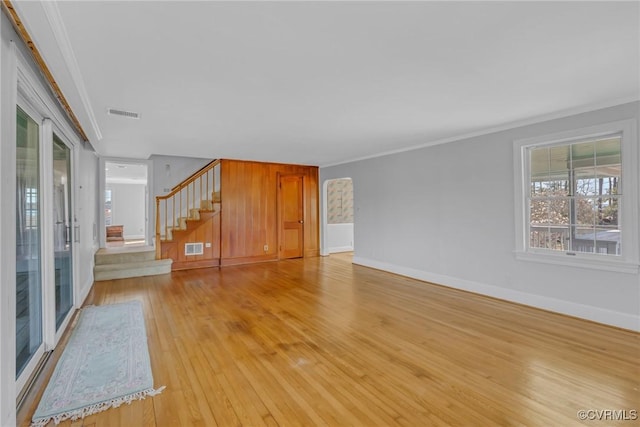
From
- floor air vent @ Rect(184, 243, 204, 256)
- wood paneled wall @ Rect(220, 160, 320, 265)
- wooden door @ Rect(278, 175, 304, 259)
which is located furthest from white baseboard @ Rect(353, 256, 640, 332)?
floor air vent @ Rect(184, 243, 204, 256)

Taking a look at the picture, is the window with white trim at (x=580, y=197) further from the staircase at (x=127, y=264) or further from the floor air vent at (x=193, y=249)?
the staircase at (x=127, y=264)

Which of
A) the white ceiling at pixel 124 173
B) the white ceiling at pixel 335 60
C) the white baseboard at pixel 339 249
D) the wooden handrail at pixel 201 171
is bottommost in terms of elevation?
the white baseboard at pixel 339 249

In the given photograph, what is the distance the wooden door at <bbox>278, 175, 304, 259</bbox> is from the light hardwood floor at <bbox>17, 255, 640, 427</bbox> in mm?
3410

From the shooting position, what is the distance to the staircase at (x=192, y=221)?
6.63 m

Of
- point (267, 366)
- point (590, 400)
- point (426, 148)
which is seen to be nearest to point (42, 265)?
point (267, 366)

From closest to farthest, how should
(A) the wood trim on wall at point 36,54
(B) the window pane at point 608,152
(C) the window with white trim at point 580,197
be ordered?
(A) the wood trim on wall at point 36,54 → (C) the window with white trim at point 580,197 → (B) the window pane at point 608,152

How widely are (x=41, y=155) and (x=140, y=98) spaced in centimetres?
99

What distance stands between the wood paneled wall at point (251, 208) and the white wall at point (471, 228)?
7.23 ft

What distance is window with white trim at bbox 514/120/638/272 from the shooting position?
321cm

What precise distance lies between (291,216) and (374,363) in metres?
5.67

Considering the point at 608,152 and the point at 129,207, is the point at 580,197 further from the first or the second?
the point at 129,207

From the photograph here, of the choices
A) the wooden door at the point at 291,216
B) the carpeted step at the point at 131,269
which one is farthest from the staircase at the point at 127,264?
the wooden door at the point at 291,216

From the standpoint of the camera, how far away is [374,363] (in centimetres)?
257

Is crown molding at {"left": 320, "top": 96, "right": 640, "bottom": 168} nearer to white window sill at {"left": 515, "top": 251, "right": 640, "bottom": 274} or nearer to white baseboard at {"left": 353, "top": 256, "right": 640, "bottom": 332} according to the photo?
white window sill at {"left": 515, "top": 251, "right": 640, "bottom": 274}
